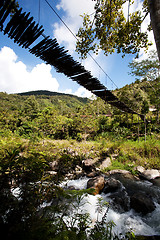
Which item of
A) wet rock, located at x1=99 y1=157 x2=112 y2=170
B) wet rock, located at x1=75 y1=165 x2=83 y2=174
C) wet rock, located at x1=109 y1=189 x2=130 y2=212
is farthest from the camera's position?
wet rock, located at x1=99 y1=157 x2=112 y2=170

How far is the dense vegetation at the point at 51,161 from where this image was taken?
2.66ft

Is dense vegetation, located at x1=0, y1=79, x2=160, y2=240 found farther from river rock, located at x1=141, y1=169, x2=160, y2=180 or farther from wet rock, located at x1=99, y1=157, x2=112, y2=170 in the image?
river rock, located at x1=141, y1=169, x2=160, y2=180

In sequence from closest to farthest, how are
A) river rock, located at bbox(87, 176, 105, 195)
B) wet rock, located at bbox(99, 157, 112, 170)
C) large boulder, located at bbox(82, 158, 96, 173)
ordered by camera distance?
1. river rock, located at bbox(87, 176, 105, 195)
2. large boulder, located at bbox(82, 158, 96, 173)
3. wet rock, located at bbox(99, 157, 112, 170)

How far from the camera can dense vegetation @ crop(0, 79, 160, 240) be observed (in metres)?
0.81

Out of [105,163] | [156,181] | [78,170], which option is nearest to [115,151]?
[105,163]

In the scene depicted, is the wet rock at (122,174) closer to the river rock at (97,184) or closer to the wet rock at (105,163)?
the wet rock at (105,163)

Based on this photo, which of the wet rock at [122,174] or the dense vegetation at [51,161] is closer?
the dense vegetation at [51,161]

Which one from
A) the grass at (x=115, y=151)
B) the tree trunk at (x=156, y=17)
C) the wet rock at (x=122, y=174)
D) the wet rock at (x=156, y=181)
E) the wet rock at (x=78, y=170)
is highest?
the tree trunk at (x=156, y=17)

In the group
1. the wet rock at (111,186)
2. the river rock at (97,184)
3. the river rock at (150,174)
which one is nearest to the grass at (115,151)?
the river rock at (150,174)

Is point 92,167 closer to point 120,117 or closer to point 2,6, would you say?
point 2,6

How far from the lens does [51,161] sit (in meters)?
1.85

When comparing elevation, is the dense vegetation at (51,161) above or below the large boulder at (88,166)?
above

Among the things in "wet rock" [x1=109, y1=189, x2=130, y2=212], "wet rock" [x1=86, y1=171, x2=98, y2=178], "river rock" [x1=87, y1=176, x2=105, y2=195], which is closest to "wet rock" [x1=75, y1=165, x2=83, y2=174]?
"wet rock" [x1=86, y1=171, x2=98, y2=178]

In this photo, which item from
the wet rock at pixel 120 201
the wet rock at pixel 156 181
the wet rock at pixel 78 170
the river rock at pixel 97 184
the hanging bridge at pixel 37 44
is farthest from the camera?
the wet rock at pixel 78 170
